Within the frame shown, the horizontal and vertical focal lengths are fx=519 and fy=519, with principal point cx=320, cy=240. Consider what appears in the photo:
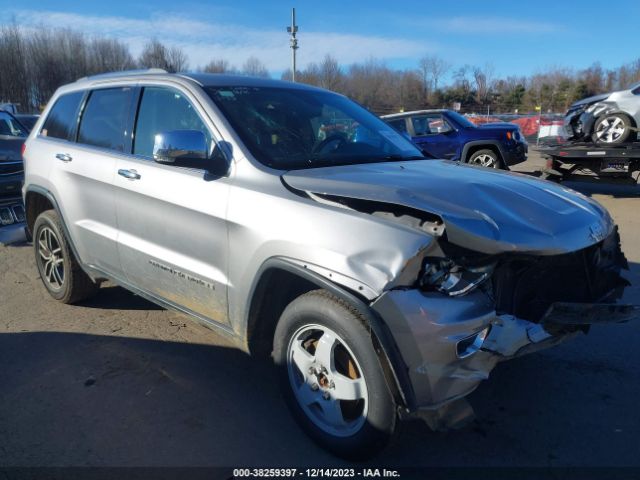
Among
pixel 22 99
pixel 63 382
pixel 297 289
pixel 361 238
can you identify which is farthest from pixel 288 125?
→ pixel 22 99

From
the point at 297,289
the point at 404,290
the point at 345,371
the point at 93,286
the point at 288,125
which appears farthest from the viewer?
the point at 93,286

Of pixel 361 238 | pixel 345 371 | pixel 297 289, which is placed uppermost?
pixel 361 238

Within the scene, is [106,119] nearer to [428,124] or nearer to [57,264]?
[57,264]

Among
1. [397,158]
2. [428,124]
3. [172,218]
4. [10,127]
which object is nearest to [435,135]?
[428,124]

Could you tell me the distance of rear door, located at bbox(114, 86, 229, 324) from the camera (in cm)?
305

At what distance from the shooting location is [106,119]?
415 centimetres

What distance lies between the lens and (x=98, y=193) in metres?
3.94

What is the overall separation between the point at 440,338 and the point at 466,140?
10240 mm

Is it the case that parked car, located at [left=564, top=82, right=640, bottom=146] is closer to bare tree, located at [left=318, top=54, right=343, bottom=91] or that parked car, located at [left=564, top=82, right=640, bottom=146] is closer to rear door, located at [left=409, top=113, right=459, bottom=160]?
rear door, located at [left=409, top=113, right=459, bottom=160]

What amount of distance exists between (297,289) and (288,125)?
1165 mm

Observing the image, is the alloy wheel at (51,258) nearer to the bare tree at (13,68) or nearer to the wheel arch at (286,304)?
the wheel arch at (286,304)

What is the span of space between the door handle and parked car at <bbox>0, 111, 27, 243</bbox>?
2569 millimetres

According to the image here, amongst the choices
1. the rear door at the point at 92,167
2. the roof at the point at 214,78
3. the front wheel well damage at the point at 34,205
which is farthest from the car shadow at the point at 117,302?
the roof at the point at 214,78

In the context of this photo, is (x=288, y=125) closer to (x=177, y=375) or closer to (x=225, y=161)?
(x=225, y=161)
